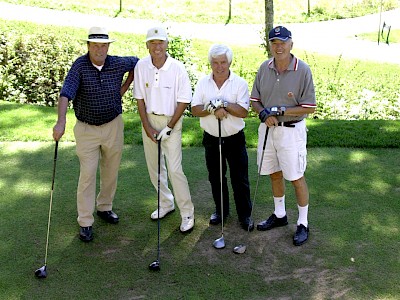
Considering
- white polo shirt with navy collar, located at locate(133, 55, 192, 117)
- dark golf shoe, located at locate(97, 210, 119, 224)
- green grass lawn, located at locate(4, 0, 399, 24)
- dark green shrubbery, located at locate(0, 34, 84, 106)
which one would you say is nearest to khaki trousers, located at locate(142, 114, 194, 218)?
white polo shirt with navy collar, located at locate(133, 55, 192, 117)

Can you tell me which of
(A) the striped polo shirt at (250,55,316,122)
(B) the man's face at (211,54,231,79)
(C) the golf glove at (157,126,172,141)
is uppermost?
(B) the man's face at (211,54,231,79)

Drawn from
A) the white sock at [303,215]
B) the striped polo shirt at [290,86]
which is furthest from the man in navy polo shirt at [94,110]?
the white sock at [303,215]

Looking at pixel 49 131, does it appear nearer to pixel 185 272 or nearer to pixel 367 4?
pixel 185 272

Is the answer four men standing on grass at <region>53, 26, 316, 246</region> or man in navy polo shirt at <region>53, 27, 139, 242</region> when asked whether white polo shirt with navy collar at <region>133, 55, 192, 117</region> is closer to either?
four men standing on grass at <region>53, 26, 316, 246</region>

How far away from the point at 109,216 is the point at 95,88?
124cm

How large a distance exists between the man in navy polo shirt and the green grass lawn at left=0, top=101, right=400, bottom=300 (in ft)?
1.36

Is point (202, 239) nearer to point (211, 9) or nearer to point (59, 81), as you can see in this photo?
point (59, 81)

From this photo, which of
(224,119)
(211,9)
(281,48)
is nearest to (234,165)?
(224,119)

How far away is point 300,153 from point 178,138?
1.03 m

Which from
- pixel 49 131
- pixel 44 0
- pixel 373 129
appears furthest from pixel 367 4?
pixel 49 131

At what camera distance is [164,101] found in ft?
16.5

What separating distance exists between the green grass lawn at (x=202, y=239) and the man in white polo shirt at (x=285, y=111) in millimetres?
384

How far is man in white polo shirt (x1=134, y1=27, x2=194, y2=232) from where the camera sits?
4.99 meters

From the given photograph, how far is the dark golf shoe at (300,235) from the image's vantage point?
16.5 ft
